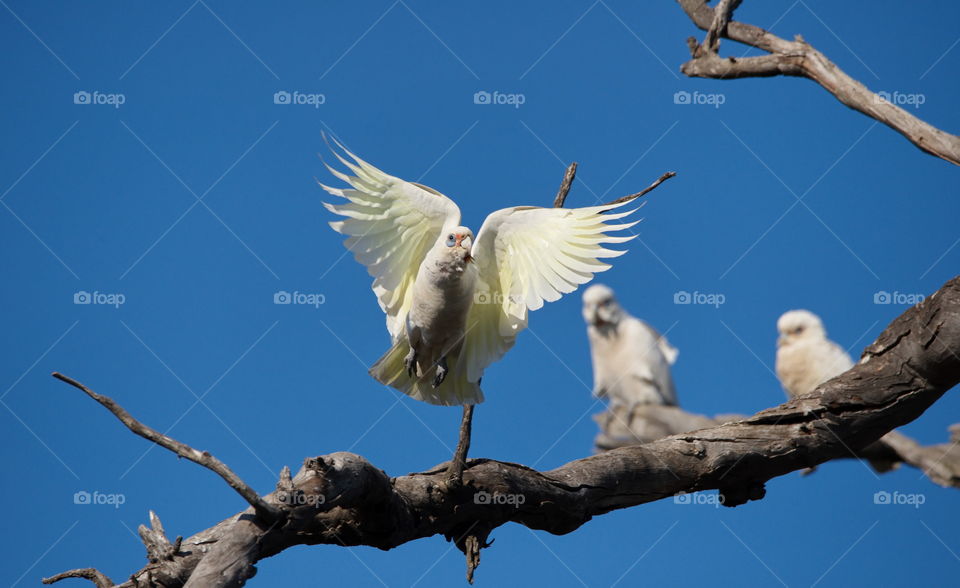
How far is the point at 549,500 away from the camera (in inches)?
161

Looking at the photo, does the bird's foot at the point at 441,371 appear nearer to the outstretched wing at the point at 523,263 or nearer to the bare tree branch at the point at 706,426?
the outstretched wing at the point at 523,263

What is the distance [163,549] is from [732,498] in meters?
2.66

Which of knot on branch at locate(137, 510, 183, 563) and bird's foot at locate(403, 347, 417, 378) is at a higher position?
bird's foot at locate(403, 347, 417, 378)

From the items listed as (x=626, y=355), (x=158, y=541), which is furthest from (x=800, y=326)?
(x=158, y=541)

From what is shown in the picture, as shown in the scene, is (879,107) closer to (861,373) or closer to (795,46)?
(795,46)

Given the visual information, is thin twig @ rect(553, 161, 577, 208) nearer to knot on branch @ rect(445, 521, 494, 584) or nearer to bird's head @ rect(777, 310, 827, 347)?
knot on branch @ rect(445, 521, 494, 584)

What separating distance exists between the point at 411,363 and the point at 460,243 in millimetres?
794

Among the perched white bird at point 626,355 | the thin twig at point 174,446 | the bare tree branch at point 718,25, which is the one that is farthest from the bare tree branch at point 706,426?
the thin twig at point 174,446

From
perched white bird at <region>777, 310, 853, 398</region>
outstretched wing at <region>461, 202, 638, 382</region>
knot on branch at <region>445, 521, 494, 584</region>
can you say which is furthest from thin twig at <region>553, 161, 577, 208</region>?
perched white bird at <region>777, 310, 853, 398</region>

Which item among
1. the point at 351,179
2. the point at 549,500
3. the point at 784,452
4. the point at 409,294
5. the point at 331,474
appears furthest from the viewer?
the point at 409,294

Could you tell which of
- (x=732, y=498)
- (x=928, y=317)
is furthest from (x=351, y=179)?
(x=928, y=317)

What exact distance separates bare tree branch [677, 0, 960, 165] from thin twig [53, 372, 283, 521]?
3588 mm

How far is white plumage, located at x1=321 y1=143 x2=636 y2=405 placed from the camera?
477cm

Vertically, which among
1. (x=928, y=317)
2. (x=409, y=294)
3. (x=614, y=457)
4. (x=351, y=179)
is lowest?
(x=614, y=457)
